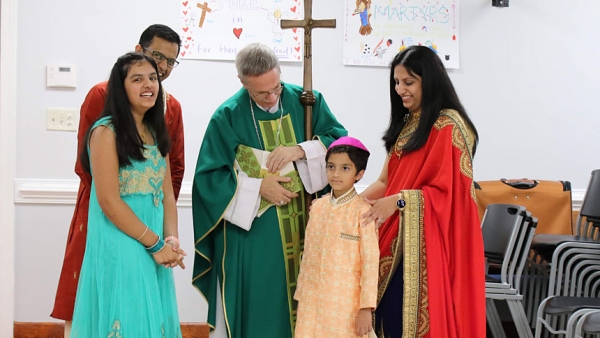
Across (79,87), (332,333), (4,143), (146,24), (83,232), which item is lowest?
(332,333)

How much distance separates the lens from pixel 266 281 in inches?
112

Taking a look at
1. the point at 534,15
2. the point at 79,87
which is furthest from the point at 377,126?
the point at 79,87

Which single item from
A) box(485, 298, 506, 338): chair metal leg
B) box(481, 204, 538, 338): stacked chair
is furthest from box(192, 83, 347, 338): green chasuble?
box(485, 298, 506, 338): chair metal leg

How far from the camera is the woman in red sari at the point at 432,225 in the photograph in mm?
2551

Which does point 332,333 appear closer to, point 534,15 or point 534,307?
point 534,307

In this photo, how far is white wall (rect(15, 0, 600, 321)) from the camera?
14.0 feet

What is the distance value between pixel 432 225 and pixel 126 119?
123 centimetres

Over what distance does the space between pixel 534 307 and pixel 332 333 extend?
2.11 meters

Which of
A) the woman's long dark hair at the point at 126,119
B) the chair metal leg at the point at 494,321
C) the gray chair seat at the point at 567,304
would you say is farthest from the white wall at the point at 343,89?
the woman's long dark hair at the point at 126,119

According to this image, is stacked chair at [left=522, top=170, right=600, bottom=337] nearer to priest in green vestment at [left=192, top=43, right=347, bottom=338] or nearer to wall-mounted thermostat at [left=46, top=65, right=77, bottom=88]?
priest in green vestment at [left=192, top=43, right=347, bottom=338]

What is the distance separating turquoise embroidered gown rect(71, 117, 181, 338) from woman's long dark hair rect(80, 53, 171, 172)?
4 centimetres

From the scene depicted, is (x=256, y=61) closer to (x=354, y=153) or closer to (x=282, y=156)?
(x=282, y=156)

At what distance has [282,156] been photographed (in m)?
2.81

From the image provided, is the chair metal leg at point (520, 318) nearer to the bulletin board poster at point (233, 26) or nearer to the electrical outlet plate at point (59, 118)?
the bulletin board poster at point (233, 26)
